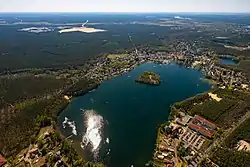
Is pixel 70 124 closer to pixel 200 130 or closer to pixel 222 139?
pixel 200 130

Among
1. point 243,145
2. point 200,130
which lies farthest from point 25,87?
point 243,145

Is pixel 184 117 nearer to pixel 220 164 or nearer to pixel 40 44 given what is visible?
pixel 220 164

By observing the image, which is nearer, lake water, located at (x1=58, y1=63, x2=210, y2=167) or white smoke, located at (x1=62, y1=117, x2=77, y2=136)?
lake water, located at (x1=58, y1=63, x2=210, y2=167)

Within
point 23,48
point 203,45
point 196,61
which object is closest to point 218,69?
point 196,61

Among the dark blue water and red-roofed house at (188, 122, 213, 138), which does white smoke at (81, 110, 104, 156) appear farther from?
the dark blue water

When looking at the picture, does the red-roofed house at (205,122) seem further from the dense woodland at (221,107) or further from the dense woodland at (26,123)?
the dense woodland at (26,123)

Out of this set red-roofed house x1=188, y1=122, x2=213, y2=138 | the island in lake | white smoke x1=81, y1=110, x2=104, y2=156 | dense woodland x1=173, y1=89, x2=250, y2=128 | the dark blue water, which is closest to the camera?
white smoke x1=81, y1=110, x2=104, y2=156

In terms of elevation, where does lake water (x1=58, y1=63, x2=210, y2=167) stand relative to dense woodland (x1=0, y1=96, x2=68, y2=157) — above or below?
below

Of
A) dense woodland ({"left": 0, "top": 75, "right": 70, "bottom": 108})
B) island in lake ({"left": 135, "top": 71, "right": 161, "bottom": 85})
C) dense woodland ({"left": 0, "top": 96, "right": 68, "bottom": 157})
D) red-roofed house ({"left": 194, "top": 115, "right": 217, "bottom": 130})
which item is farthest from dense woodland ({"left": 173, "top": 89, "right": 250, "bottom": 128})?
dense woodland ({"left": 0, "top": 75, "right": 70, "bottom": 108})
